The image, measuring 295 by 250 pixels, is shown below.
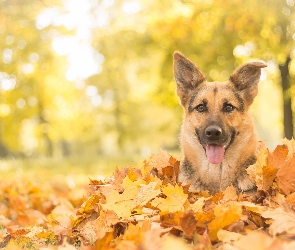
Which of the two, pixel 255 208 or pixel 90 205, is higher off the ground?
pixel 255 208

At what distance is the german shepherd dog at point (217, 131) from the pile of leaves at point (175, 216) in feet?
0.87

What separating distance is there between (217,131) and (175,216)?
128 centimetres

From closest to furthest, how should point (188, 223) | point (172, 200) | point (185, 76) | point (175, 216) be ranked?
point (188, 223) → point (175, 216) → point (172, 200) → point (185, 76)

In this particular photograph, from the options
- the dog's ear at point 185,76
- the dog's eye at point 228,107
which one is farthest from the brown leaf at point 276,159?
the dog's ear at point 185,76

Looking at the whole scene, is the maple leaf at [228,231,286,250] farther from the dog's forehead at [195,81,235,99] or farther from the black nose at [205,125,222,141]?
the dog's forehead at [195,81,235,99]

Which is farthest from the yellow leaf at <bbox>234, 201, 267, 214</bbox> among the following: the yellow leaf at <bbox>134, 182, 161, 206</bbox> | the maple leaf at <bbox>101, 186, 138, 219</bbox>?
the maple leaf at <bbox>101, 186, 138, 219</bbox>

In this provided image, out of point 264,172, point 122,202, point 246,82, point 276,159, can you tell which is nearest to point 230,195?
point 264,172

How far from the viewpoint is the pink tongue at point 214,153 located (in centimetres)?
454

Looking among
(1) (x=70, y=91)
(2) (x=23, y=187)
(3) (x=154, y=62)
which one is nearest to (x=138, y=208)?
(2) (x=23, y=187)

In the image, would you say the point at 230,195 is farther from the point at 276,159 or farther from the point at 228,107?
the point at 228,107

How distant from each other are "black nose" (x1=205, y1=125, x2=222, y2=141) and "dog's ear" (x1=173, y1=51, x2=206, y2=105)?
0.80 meters

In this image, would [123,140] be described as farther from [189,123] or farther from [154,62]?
[189,123]

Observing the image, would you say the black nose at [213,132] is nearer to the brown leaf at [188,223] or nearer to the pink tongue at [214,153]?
the pink tongue at [214,153]

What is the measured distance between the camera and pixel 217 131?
14.6ft
